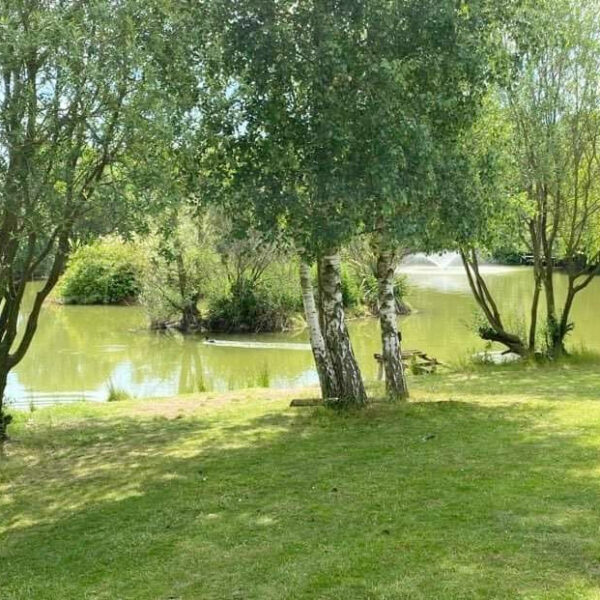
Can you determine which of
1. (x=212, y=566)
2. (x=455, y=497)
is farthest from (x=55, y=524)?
(x=455, y=497)

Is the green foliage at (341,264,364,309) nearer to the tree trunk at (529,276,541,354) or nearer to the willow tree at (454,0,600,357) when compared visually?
the tree trunk at (529,276,541,354)

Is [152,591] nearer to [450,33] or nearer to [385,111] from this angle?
[385,111]

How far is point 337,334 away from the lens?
29.9ft

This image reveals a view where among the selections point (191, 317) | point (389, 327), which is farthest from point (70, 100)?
point (191, 317)

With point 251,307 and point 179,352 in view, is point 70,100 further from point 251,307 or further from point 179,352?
point 251,307

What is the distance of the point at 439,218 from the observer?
26.5 ft

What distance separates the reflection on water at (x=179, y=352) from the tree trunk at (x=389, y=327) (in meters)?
5.76

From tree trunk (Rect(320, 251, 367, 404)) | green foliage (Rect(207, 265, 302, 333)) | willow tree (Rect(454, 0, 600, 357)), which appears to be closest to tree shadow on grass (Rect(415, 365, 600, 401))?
willow tree (Rect(454, 0, 600, 357))

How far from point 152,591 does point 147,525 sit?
128cm

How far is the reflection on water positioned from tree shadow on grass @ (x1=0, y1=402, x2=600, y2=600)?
305 inches

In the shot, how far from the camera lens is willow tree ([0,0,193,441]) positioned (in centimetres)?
579

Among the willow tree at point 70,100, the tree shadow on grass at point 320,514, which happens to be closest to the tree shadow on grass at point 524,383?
the tree shadow on grass at point 320,514

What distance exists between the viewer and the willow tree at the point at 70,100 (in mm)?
5785

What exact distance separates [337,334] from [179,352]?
15452 mm
